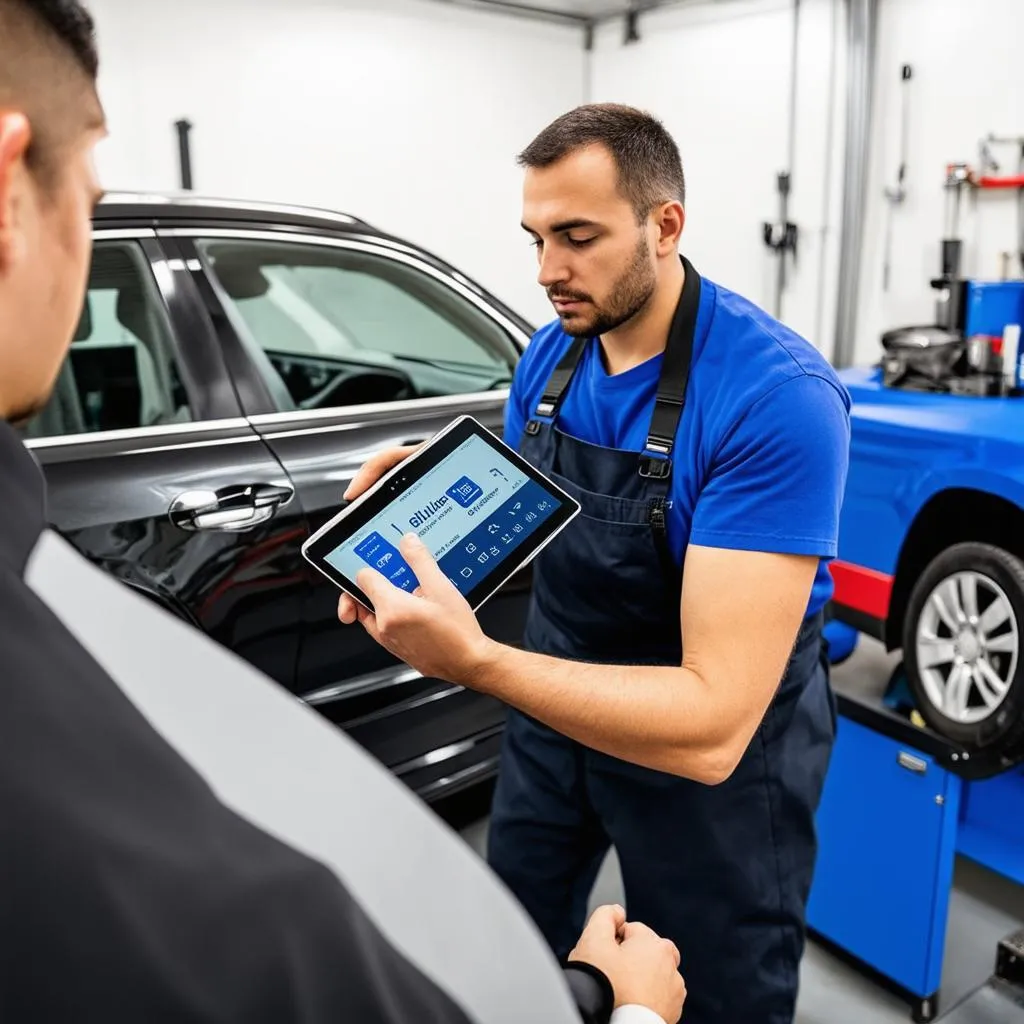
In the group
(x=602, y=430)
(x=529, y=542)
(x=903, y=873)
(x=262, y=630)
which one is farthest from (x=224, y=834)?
(x=903, y=873)

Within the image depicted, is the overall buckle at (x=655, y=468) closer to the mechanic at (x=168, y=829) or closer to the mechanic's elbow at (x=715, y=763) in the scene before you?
the mechanic's elbow at (x=715, y=763)

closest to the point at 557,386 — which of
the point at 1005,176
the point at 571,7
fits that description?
the point at 1005,176

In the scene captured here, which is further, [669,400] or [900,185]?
[900,185]

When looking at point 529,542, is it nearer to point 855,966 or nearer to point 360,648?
point 360,648

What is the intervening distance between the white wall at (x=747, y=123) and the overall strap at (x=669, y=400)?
501cm

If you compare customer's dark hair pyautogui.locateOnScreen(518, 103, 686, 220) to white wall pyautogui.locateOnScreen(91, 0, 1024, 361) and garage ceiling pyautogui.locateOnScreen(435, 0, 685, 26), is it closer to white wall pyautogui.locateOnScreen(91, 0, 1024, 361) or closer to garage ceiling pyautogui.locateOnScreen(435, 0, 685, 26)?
white wall pyautogui.locateOnScreen(91, 0, 1024, 361)

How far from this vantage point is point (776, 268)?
6312mm

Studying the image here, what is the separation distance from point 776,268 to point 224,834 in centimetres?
643

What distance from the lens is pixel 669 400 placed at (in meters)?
1.31

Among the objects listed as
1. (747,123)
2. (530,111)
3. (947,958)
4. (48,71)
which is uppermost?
(530,111)

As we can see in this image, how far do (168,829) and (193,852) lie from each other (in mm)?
12

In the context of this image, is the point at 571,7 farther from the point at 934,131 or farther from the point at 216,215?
the point at 216,215

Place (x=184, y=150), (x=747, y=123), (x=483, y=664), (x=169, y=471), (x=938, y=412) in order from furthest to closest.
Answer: (x=747, y=123) < (x=184, y=150) < (x=938, y=412) < (x=169, y=471) < (x=483, y=664)

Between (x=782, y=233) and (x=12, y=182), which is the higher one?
(x=782, y=233)
